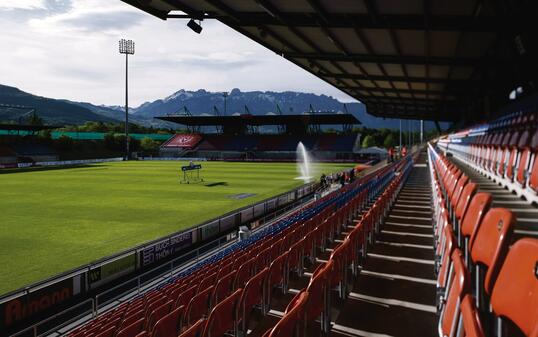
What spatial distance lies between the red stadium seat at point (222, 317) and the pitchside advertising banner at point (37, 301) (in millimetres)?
6053

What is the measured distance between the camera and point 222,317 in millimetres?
3352

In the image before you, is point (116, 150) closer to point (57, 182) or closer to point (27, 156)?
point (27, 156)

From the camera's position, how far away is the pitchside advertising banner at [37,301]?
289 inches

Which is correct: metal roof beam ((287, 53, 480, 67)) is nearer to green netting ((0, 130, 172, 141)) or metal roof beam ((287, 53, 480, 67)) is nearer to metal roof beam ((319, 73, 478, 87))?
metal roof beam ((319, 73, 478, 87))

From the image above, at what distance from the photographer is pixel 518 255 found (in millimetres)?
1803

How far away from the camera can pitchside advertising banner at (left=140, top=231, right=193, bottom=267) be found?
10.9 m

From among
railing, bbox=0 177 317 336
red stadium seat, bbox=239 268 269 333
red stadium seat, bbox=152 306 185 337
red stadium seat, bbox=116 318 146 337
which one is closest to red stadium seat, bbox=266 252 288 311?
red stadium seat, bbox=239 268 269 333

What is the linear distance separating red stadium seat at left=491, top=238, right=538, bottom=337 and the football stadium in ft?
0.03

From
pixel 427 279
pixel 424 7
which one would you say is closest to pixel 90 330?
pixel 427 279

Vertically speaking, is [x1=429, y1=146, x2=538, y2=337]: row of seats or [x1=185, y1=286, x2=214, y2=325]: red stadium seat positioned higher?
[x1=429, y1=146, x2=538, y2=337]: row of seats

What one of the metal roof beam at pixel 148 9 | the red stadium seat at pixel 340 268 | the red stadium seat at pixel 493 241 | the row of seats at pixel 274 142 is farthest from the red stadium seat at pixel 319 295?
the row of seats at pixel 274 142

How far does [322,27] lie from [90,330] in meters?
11.5

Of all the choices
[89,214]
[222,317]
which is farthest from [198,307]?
[89,214]

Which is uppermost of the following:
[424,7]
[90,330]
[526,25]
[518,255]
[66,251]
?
[424,7]
